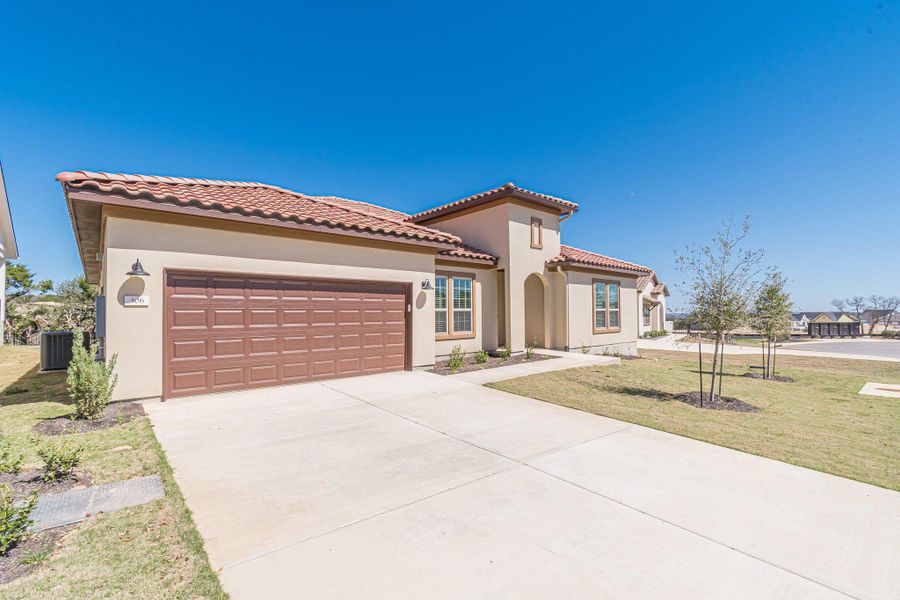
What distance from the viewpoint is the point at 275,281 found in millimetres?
8430

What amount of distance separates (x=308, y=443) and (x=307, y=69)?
1417cm

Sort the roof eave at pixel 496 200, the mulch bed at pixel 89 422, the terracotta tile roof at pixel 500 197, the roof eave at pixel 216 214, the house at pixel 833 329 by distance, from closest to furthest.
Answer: the mulch bed at pixel 89 422 → the roof eave at pixel 216 214 → the terracotta tile roof at pixel 500 197 → the roof eave at pixel 496 200 → the house at pixel 833 329

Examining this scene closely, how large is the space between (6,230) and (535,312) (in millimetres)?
26207

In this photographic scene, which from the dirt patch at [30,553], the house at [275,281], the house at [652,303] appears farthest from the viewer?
the house at [652,303]

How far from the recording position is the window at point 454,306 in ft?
40.8

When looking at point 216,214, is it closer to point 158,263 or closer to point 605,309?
point 158,263

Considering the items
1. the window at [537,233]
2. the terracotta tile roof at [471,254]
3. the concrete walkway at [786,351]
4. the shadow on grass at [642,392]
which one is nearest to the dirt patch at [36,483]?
the shadow on grass at [642,392]

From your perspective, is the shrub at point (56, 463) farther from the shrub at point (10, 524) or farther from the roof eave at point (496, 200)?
the roof eave at point (496, 200)

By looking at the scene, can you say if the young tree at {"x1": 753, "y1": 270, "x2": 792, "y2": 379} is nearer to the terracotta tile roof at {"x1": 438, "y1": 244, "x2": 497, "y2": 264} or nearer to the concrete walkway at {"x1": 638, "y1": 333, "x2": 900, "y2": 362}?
the concrete walkway at {"x1": 638, "y1": 333, "x2": 900, "y2": 362}

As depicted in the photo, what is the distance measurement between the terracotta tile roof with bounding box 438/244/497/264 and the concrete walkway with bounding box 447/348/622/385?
12.1ft

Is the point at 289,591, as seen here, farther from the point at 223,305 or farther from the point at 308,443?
the point at 223,305

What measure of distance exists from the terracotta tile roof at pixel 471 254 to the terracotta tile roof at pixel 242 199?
0.48m

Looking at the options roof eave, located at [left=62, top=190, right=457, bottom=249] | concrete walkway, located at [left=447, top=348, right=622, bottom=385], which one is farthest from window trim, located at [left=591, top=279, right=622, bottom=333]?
roof eave, located at [left=62, top=190, right=457, bottom=249]

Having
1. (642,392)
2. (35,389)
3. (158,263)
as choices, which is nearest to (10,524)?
(158,263)
